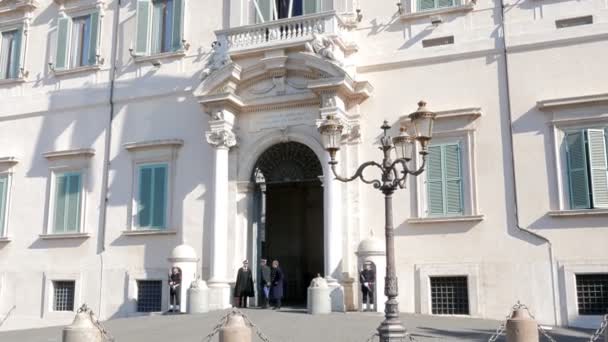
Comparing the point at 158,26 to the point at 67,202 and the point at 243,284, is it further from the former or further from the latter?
the point at 243,284

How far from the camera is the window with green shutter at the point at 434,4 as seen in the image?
1684 cm

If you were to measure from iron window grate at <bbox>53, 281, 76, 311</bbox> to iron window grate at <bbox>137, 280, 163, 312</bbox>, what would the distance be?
2262mm

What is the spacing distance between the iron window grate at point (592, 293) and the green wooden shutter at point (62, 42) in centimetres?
1570

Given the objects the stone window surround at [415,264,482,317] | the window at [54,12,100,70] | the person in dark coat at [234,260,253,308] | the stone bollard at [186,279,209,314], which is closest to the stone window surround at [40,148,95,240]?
the window at [54,12,100,70]

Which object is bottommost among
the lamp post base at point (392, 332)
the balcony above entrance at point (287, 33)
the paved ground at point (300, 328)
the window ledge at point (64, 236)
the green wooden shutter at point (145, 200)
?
the paved ground at point (300, 328)

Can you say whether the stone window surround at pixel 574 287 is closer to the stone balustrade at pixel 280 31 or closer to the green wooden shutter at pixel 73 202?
the stone balustrade at pixel 280 31

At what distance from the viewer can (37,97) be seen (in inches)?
831

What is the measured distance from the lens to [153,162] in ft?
62.2

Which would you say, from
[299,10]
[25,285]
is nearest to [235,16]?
[299,10]

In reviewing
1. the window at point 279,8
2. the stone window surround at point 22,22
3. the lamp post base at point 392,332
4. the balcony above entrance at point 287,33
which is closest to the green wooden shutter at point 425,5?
the balcony above entrance at point 287,33

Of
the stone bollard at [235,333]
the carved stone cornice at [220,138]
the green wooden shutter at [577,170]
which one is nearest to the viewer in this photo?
the stone bollard at [235,333]

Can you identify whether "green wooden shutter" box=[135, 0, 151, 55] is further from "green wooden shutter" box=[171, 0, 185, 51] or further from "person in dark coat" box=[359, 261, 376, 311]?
"person in dark coat" box=[359, 261, 376, 311]

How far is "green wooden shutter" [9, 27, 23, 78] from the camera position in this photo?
71.4 feet

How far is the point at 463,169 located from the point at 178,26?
362 inches
